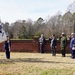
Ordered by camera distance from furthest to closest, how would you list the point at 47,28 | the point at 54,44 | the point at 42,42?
1. the point at 47,28
2. the point at 42,42
3. the point at 54,44

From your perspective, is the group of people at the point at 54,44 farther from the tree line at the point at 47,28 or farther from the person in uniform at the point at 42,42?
the tree line at the point at 47,28

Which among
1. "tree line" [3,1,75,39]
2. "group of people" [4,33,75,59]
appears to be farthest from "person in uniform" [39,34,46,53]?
"tree line" [3,1,75,39]

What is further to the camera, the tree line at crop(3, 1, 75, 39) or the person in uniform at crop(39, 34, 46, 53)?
the tree line at crop(3, 1, 75, 39)

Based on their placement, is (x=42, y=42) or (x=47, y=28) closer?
(x=42, y=42)

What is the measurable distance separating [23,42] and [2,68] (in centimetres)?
1398

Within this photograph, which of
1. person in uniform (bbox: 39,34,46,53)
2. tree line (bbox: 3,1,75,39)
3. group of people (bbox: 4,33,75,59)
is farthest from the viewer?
tree line (bbox: 3,1,75,39)

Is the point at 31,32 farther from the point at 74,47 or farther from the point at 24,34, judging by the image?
the point at 74,47

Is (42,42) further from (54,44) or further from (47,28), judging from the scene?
(47,28)

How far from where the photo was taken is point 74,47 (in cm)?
2247

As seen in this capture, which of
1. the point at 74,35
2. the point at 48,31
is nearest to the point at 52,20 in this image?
the point at 48,31

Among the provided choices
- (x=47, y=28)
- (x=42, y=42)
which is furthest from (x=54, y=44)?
(x=47, y=28)

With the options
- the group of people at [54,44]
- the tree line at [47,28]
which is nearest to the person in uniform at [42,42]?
the group of people at [54,44]

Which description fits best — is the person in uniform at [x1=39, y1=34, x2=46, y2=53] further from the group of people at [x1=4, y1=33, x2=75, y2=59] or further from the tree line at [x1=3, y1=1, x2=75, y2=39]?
the tree line at [x1=3, y1=1, x2=75, y2=39]

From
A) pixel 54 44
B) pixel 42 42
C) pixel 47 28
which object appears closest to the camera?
pixel 54 44
